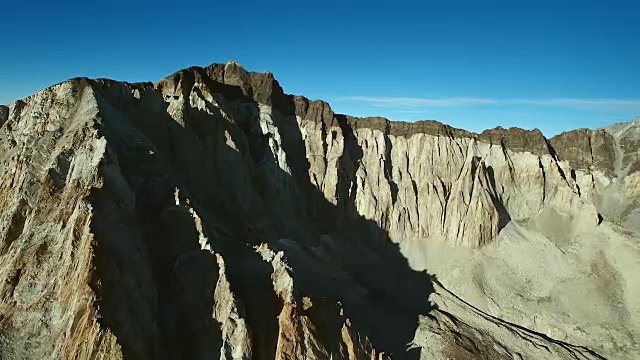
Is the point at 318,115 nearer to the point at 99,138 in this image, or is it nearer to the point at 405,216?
the point at 405,216

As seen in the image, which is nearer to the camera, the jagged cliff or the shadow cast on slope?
the jagged cliff

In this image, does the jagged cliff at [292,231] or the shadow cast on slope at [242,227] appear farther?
the shadow cast on slope at [242,227]

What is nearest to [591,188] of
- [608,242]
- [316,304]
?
[608,242]

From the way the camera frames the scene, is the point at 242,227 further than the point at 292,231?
No

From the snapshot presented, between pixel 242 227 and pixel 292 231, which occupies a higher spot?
pixel 242 227
